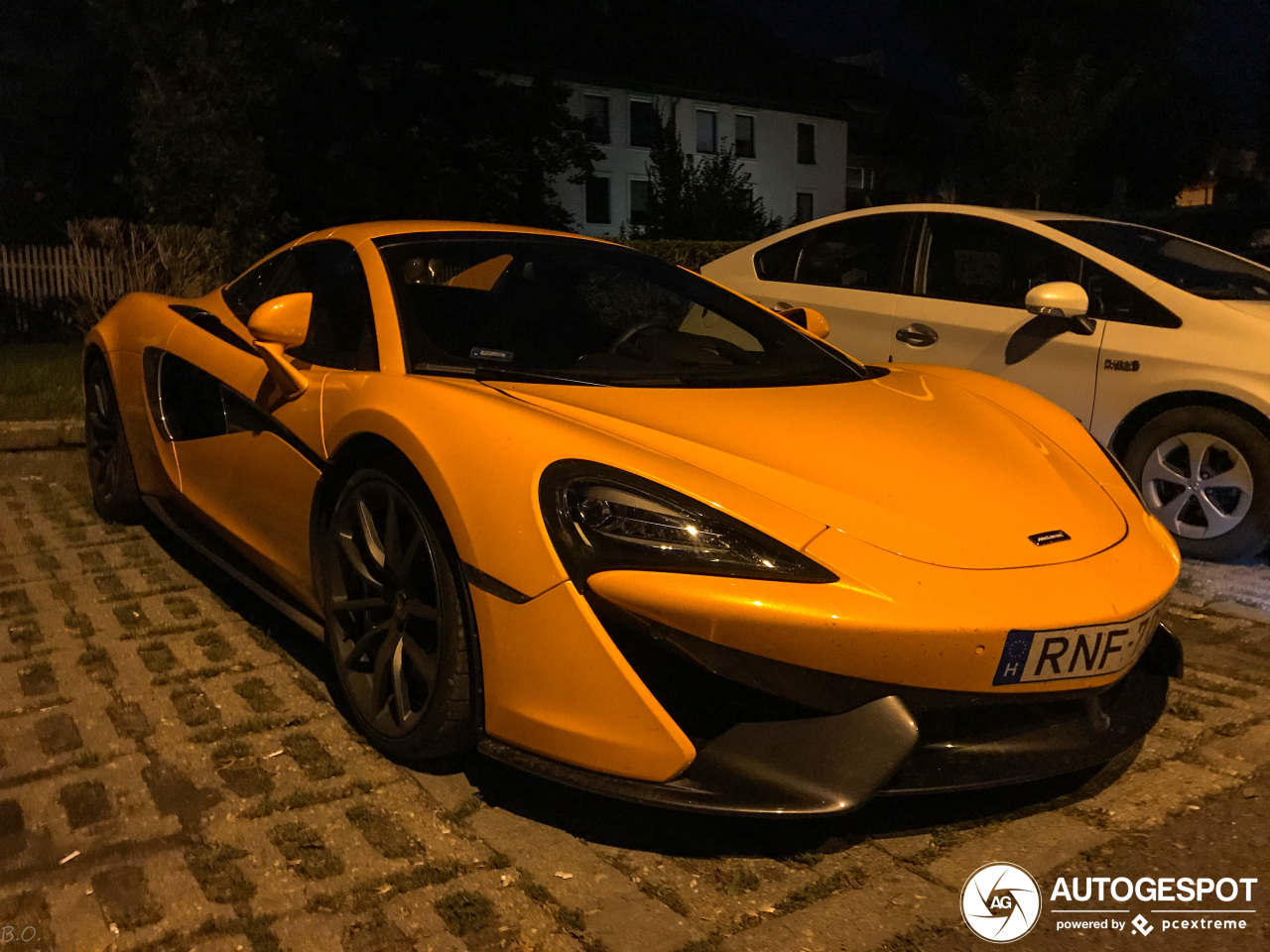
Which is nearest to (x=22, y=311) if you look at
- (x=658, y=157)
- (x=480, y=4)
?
(x=480, y=4)

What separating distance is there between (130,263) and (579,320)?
12.8 metres

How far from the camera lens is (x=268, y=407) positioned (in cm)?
327

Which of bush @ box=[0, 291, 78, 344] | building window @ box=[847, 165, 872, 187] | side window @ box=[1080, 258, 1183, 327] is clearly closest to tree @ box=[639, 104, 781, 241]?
bush @ box=[0, 291, 78, 344]

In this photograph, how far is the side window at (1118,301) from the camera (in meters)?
4.71

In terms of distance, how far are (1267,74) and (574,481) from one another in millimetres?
44964

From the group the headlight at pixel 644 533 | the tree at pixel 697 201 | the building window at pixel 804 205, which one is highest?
the building window at pixel 804 205

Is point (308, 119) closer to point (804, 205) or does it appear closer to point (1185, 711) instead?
point (1185, 711)

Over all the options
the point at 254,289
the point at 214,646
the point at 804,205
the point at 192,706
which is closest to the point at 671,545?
the point at 192,706

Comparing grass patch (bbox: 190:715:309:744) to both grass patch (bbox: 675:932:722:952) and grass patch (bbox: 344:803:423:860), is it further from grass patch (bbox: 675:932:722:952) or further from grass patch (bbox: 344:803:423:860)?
grass patch (bbox: 675:932:722:952)

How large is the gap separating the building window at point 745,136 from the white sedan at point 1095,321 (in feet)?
113

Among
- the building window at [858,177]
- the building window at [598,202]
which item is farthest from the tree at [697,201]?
the building window at [858,177]

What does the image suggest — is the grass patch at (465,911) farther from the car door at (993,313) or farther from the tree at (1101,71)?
the tree at (1101,71)

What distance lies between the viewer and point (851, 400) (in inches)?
120

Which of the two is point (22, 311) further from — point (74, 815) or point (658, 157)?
point (74, 815)
